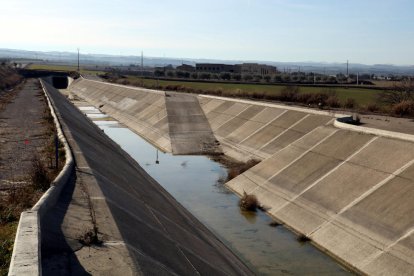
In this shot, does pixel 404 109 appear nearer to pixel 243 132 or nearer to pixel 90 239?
pixel 243 132

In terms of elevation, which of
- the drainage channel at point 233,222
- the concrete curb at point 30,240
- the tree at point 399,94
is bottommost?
the drainage channel at point 233,222

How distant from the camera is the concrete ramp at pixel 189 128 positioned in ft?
144

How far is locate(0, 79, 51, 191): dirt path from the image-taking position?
64.5 feet

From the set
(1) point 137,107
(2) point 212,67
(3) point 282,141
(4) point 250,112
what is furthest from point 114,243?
(2) point 212,67

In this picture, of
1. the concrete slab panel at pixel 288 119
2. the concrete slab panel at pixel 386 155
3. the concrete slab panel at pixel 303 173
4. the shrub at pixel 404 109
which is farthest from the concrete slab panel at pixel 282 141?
the shrub at pixel 404 109

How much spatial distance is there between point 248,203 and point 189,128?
26843 mm

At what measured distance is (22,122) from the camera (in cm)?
3834

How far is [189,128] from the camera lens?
169 feet

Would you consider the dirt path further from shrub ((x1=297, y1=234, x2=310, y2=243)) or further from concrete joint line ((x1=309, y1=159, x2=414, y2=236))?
concrete joint line ((x1=309, y1=159, x2=414, y2=236))

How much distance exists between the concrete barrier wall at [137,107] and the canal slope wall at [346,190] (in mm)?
15956

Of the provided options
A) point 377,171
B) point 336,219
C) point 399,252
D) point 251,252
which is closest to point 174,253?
point 251,252

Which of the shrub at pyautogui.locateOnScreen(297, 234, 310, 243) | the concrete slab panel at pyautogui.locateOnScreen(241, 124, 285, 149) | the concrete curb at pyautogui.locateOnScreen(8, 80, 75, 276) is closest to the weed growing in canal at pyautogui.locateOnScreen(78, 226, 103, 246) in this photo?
the concrete curb at pyautogui.locateOnScreen(8, 80, 75, 276)

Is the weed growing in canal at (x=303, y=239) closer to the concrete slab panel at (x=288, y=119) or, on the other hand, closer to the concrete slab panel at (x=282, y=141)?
the concrete slab panel at (x=282, y=141)

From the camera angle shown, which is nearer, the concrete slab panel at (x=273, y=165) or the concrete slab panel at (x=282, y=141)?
the concrete slab panel at (x=273, y=165)
